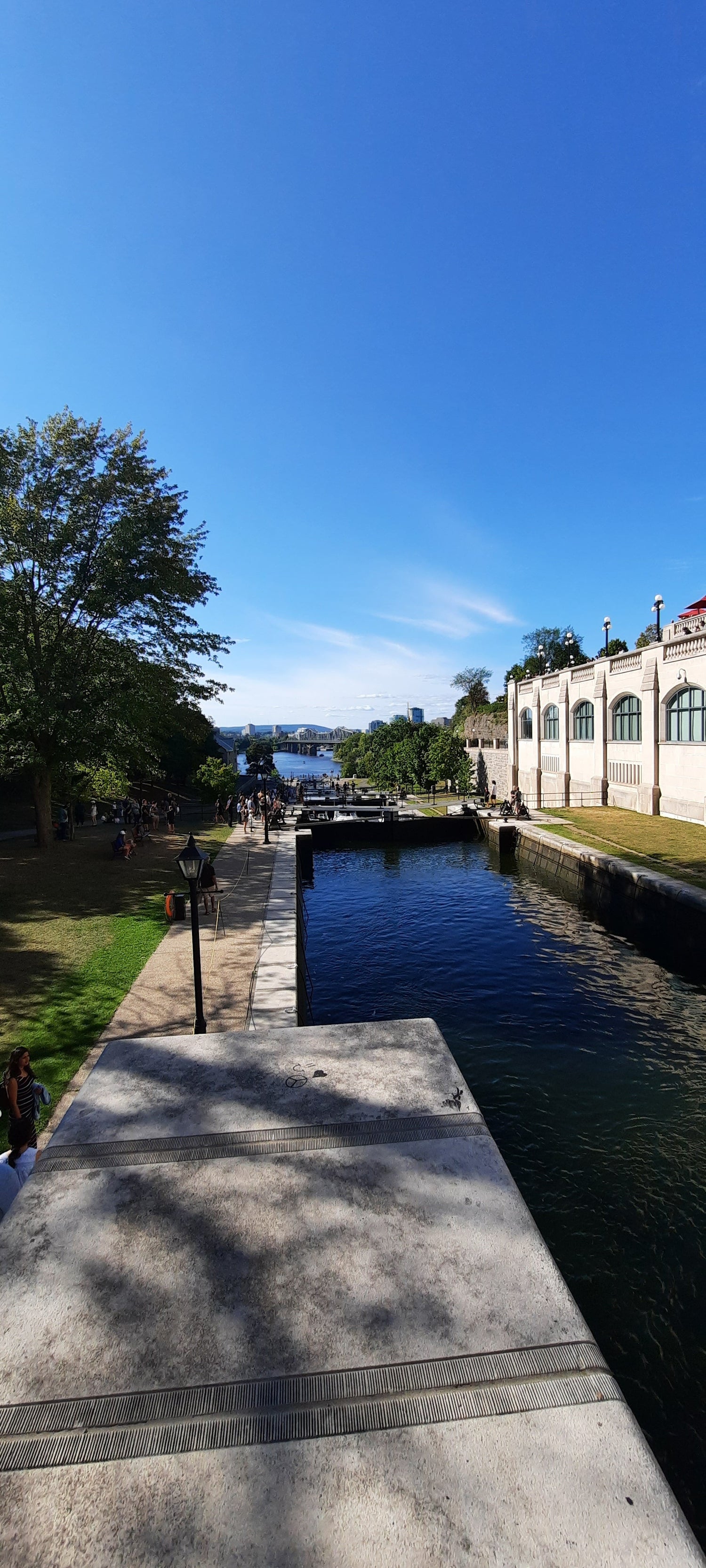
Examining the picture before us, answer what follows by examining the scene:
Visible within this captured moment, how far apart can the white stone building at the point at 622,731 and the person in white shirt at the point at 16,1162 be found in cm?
2498

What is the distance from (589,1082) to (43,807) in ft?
61.0

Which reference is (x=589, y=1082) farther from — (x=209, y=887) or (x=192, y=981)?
(x=209, y=887)

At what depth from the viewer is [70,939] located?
490 inches

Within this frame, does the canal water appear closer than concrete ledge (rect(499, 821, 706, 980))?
Yes

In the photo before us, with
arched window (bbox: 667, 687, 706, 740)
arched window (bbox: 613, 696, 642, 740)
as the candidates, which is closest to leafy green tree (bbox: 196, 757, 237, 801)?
arched window (bbox: 613, 696, 642, 740)

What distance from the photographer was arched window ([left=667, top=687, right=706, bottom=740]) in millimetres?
24922

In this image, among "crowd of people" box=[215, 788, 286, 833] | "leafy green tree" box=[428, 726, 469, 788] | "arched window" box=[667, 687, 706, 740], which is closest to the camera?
"arched window" box=[667, 687, 706, 740]

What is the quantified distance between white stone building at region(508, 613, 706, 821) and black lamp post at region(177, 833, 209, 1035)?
2235 centimetres

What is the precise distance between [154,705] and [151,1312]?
19093mm

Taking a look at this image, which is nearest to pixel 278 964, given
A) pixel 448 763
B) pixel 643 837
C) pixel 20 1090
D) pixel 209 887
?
pixel 209 887

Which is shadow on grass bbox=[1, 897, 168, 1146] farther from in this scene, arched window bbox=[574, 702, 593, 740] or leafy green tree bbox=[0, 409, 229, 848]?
arched window bbox=[574, 702, 593, 740]

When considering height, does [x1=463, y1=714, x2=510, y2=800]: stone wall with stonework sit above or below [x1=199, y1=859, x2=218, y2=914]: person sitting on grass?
above

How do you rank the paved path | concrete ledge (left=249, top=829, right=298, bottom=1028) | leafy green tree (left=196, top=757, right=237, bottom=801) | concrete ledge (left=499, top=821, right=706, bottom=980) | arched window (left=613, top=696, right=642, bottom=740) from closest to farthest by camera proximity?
1. the paved path
2. concrete ledge (left=249, top=829, right=298, bottom=1028)
3. concrete ledge (left=499, top=821, right=706, bottom=980)
4. arched window (left=613, top=696, right=642, bottom=740)
5. leafy green tree (left=196, top=757, right=237, bottom=801)

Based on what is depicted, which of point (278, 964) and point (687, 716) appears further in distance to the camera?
point (687, 716)
